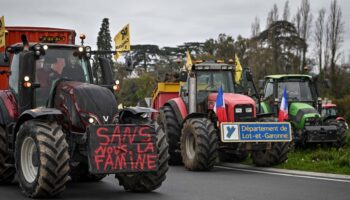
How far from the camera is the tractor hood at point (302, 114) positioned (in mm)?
18672

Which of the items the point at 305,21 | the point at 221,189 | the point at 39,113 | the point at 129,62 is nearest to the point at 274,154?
the point at 221,189

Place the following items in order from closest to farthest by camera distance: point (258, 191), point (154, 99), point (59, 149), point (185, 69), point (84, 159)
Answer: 1. point (59, 149)
2. point (84, 159)
3. point (258, 191)
4. point (185, 69)
5. point (154, 99)

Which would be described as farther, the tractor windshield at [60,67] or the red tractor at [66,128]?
the tractor windshield at [60,67]

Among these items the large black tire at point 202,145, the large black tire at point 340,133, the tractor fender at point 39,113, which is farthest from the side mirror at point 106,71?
the large black tire at point 340,133

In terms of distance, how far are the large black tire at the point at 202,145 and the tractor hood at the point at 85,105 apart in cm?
465

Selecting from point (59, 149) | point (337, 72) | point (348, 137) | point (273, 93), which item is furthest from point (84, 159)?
point (337, 72)

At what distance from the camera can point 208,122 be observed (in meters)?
15.1

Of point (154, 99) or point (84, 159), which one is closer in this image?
point (84, 159)

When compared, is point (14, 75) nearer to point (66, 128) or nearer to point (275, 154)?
point (66, 128)

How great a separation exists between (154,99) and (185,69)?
4.50m

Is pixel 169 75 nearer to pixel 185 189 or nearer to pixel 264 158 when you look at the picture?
pixel 264 158

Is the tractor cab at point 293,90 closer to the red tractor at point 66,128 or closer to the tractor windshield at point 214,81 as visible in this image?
the tractor windshield at point 214,81

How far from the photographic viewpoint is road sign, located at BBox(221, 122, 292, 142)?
48.4ft

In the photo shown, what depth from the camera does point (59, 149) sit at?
368 inches
